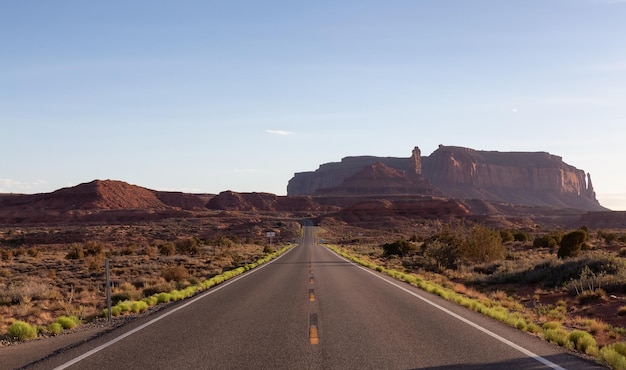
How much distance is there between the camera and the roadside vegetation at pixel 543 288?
11.2 meters

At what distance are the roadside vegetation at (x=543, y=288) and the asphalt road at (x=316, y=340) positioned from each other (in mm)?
720

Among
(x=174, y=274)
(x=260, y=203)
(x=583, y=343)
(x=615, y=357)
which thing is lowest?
(x=174, y=274)

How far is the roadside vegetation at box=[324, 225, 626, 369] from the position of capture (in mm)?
11195

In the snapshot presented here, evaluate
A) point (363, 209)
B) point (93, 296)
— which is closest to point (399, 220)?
point (363, 209)

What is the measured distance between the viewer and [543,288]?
23641 millimetres

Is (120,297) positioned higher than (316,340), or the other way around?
(316,340)

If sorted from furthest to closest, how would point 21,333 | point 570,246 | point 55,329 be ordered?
point 570,246 → point 55,329 → point 21,333

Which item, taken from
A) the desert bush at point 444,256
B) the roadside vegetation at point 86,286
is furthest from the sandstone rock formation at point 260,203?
the desert bush at point 444,256

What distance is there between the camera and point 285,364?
7473 millimetres

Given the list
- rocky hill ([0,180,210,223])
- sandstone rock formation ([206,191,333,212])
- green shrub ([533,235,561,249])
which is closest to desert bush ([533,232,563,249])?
green shrub ([533,235,561,249])

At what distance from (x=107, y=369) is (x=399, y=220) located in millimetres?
129959

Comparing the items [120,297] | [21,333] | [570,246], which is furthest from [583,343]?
[570,246]

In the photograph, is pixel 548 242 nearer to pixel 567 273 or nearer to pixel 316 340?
pixel 567 273

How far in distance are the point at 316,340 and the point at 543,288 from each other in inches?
688
